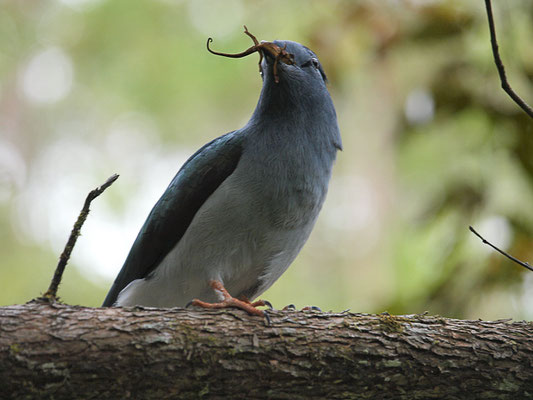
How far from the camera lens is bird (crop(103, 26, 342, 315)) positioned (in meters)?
4.00

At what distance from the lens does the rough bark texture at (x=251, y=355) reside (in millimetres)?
2938

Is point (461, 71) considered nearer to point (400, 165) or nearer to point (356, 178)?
point (400, 165)

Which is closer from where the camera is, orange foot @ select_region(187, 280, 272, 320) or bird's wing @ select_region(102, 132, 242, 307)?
orange foot @ select_region(187, 280, 272, 320)

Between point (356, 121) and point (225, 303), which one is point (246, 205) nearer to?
point (225, 303)

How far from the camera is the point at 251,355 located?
3.15m

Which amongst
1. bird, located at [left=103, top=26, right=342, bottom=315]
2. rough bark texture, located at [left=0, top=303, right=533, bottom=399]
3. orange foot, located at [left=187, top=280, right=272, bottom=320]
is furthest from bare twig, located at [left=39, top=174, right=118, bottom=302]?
bird, located at [left=103, top=26, right=342, bottom=315]

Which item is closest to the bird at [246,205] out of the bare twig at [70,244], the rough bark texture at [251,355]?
the rough bark texture at [251,355]

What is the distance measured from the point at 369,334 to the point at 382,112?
8544mm

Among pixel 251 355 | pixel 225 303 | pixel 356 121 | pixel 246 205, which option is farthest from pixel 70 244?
pixel 356 121

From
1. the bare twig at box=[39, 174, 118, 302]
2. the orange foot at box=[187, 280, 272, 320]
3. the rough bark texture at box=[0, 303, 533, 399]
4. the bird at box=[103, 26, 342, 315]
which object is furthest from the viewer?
the bird at box=[103, 26, 342, 315]

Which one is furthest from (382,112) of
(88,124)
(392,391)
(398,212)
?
(392,391)

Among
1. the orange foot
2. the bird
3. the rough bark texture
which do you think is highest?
the bird

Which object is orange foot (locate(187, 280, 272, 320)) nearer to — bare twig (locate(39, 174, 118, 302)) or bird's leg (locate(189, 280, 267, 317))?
bird's leg (locate(189, 280, 267, 317))

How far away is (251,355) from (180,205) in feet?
4.61
